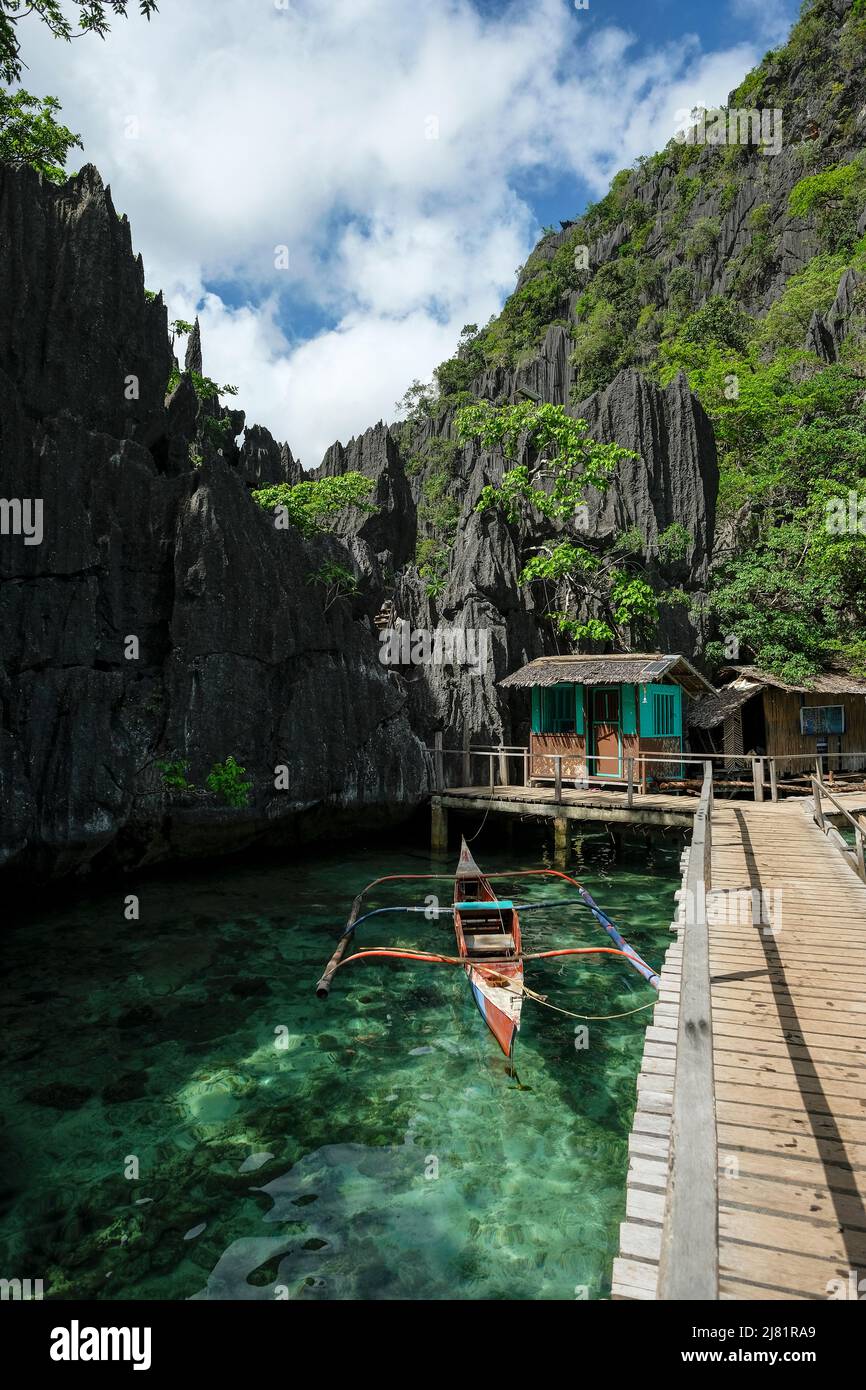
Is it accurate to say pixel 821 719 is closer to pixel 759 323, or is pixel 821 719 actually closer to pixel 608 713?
pixel 608 713

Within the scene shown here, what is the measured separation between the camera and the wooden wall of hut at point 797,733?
969 inches

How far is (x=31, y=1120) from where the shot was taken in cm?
783

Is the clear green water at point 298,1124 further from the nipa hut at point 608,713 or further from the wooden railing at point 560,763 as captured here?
the nipa hut at point 608,713

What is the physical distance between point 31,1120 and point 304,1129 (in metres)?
3.27

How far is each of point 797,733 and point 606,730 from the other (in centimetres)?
878

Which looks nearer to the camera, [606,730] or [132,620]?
[132,620]

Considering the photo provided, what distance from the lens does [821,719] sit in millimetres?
25453

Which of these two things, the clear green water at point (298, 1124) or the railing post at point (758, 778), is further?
the railing post at point (758, 778)

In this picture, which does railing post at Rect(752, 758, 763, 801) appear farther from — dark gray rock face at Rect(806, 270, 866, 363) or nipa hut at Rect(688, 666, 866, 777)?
dark gray rock face at Rect(806, 270, 866, 363)

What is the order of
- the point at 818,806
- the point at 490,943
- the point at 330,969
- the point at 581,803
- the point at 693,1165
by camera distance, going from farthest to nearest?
the point at 581,803, the point at 818,806, the point at 330,969, the point at 490,943, the point at 693,1165

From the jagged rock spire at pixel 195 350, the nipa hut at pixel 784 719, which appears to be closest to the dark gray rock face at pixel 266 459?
the jagged rock spire at pixel 195 350

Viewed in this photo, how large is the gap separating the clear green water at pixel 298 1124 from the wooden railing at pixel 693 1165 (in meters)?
3.37

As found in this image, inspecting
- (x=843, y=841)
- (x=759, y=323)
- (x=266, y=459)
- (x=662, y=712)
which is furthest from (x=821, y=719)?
(x=759, y=323)

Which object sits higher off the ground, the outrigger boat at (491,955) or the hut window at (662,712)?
the hut window at (662,712)
